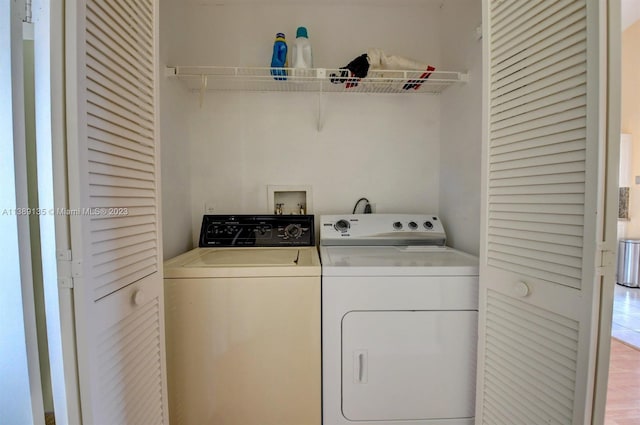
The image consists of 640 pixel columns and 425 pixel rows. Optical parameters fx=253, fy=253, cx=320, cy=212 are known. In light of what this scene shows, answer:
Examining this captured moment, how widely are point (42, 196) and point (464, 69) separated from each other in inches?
85.0

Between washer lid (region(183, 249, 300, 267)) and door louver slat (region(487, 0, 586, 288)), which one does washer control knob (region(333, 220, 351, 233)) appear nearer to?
washer lid (region(183, 249, 300, 267))

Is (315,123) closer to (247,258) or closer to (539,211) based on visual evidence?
(247,258)

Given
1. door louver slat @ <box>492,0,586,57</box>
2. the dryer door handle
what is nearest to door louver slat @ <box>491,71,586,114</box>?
door louver slat @ <box>492,0,586,57</box>

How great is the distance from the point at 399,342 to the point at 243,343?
29.3 inches

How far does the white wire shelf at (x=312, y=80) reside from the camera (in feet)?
5.41

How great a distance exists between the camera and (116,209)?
0.81 m

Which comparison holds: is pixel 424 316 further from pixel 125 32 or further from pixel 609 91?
pixel 125 32

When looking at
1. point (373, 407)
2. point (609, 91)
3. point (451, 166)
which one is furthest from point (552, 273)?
point (451, 166)

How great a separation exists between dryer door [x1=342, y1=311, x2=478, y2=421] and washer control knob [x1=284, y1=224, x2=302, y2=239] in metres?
0.77

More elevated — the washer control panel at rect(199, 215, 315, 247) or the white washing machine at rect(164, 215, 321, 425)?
the washer control panel at rect(199, 215, 315, 247)

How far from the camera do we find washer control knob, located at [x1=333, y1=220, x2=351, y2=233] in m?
1.79

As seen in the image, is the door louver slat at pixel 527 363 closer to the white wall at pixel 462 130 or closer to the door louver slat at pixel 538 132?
the door louver slat at pixel 538 132

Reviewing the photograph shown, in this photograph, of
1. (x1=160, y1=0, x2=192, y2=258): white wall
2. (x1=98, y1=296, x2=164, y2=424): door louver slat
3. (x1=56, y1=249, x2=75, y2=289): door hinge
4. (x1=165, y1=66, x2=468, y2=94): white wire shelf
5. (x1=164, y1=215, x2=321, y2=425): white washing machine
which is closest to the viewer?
(x1=56, y1=249, x2=75, y2=289): door hinge

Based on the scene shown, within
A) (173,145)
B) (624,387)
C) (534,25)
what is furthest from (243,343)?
(624,387)
